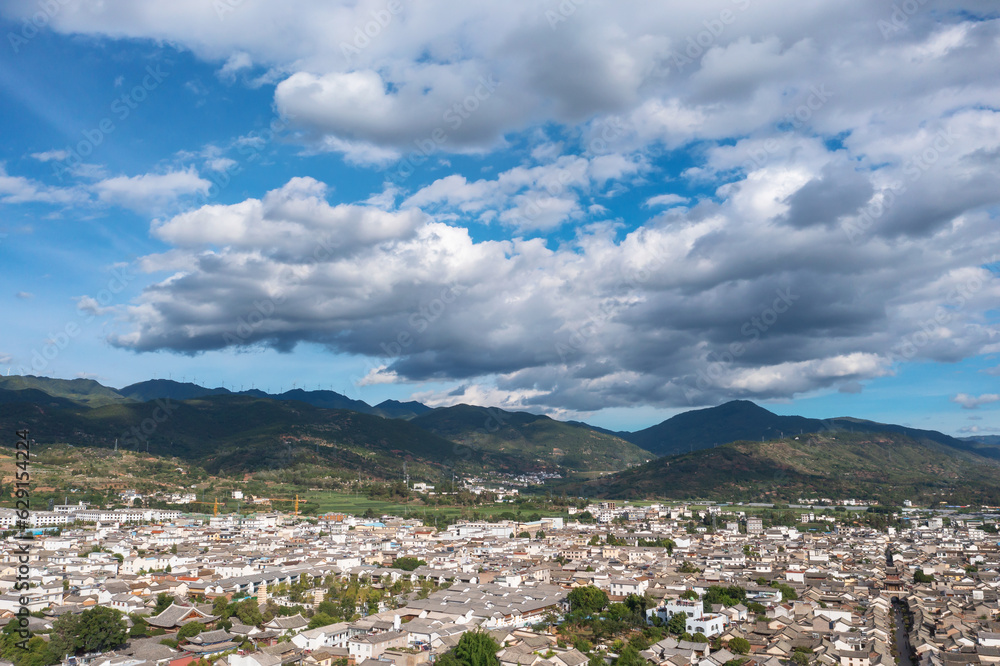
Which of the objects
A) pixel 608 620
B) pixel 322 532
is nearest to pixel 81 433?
pixel 322 532

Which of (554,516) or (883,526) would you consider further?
(554,516)

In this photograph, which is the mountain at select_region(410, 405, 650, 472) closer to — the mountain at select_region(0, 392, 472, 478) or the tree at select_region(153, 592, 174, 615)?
the mountain at select_region(0, 392, 472, 478)

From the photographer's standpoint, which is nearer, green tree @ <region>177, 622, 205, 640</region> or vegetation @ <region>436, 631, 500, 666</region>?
vegetation @ <region>436, 631, 500, 666</region>

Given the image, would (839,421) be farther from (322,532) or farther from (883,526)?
(322,532)

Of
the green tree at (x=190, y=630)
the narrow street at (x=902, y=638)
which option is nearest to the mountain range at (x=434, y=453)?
the narrow street at (x=902, y=638)

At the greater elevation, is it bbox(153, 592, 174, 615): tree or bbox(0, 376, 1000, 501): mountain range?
bbox(0, 376, 1000, 501): mountain range

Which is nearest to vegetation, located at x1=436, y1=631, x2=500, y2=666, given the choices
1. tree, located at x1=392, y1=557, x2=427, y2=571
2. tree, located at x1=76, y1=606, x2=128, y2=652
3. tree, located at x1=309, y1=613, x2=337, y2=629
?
tree, located at x1=309, y1=613, x2=337, y2=629

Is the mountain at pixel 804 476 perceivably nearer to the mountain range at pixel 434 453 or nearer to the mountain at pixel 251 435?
the mountain range at pixel 434 453
